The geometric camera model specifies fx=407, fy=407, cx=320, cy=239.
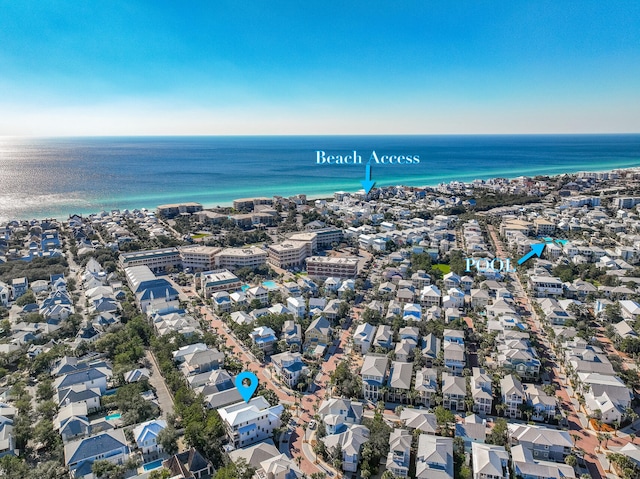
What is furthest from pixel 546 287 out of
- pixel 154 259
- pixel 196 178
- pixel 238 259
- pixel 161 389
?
pixel 196 178

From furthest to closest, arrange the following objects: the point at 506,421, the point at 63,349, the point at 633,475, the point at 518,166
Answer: the point at 518,166 → the point at 63,349 → the point at 506,421 → the point at 633,475

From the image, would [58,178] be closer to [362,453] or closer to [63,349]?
[63,349]

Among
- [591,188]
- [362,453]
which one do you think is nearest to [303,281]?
[362,453]

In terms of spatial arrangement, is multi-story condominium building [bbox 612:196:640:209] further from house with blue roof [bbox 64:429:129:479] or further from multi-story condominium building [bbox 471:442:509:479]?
house with blue roof [bbox 64:429:129:479]

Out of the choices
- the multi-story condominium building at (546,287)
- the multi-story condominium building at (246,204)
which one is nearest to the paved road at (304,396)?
the multi-story condominium building at (546,287)

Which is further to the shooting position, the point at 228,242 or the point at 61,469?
the point at 228,242

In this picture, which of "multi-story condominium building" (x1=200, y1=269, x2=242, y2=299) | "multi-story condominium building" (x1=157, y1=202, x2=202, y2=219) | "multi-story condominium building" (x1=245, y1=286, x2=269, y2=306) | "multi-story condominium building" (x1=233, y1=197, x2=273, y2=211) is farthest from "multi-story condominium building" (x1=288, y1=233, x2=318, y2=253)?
"multi-story condominium building" (x1=157, y1=202, x2=202, y2=219)
